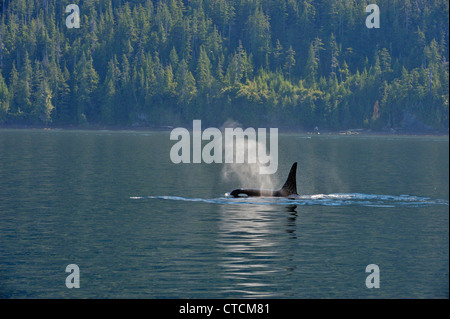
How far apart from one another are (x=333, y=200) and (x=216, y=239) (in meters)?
21.4

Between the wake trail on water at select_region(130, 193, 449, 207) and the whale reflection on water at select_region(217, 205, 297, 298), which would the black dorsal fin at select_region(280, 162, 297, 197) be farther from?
the whale reflection on water at select_region(217, 205, 297, 298)

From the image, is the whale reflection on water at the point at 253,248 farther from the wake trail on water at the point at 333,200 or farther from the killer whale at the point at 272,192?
the killer whale at the point at 272,192

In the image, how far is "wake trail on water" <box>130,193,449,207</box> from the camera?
65.7 metres

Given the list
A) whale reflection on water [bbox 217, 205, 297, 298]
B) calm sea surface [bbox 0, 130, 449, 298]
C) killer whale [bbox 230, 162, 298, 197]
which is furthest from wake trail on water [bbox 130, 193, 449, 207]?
whale reflection on water [bbox 217, 205, 297, 298]

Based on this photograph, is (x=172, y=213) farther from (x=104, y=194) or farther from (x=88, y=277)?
(x=88, y=277)

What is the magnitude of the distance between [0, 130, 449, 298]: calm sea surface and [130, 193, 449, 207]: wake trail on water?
0.15 metres

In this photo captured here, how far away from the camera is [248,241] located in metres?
47.8

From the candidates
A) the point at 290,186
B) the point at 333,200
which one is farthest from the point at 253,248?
the point at 333,200

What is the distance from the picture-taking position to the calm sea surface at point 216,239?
3719 cm

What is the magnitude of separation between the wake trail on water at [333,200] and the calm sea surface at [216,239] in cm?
15

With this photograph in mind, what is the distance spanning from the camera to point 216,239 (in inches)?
1917

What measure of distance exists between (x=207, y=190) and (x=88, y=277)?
40536mm
